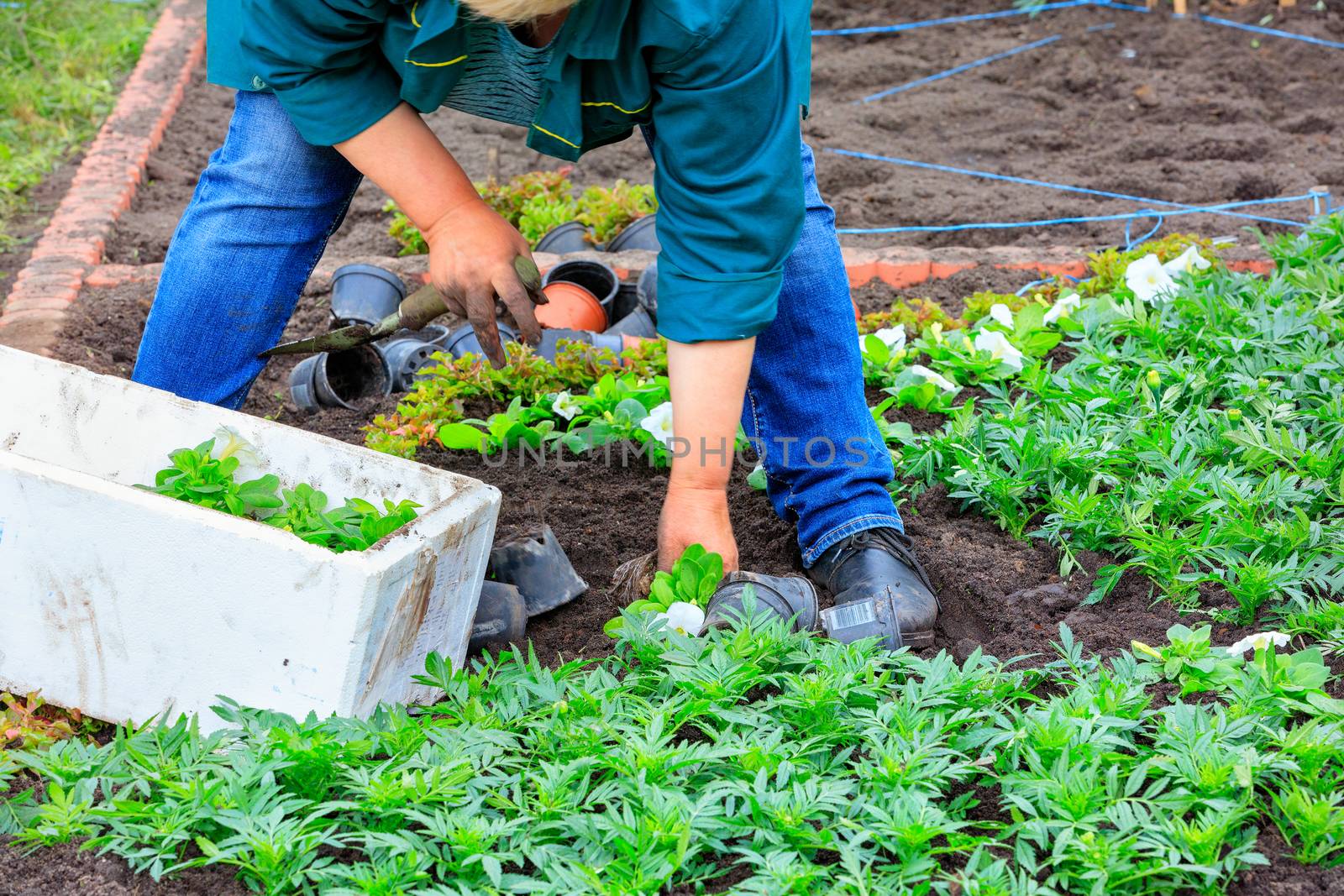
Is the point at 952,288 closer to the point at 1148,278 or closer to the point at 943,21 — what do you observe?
the point at 1148,278

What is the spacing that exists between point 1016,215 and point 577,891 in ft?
10.7

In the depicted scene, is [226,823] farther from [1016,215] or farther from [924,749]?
[1016,215]

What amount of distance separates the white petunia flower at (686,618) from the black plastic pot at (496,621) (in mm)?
261

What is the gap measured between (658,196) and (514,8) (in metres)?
0.49

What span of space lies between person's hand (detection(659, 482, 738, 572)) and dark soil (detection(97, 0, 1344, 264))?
2134 mm

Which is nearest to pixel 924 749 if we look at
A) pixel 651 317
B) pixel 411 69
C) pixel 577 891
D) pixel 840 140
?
pixel 577 891

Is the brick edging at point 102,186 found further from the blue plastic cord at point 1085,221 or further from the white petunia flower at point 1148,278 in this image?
the white petunia flower at point 1148,278

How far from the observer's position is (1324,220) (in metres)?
3.26

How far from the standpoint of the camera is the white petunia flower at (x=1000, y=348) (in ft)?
9.65

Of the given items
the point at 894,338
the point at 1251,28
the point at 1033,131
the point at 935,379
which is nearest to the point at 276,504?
the point at 935,379

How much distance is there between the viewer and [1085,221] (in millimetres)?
3979

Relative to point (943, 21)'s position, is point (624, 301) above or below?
below

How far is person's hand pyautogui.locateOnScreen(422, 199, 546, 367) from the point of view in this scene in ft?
6.38

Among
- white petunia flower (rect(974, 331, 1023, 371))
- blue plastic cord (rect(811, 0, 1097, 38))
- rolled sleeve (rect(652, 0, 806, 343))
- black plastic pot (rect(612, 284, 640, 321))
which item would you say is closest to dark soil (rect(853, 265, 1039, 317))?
white petunia flower (rect(974, 331, 1023, 371))
